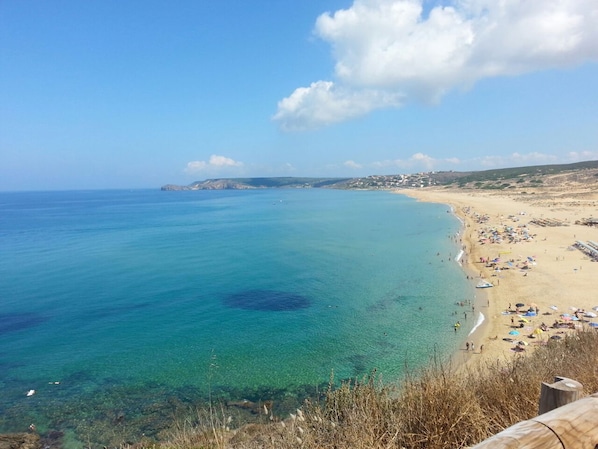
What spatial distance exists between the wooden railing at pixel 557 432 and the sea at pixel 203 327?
3791 mm

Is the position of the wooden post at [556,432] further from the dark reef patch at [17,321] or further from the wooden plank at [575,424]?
the dark reef patch at [17,321]

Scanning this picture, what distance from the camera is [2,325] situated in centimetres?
2428

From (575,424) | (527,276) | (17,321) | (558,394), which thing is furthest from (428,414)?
(527,276)

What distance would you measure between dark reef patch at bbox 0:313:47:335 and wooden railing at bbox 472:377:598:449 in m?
29.7

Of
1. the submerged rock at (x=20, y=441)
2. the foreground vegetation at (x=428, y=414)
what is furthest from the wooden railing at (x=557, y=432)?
the submerged rock at (x=20, y=441)

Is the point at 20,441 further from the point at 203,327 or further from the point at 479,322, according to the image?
the point at 479,322

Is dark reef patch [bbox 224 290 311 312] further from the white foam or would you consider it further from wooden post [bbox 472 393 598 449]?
wooden post [bbox 472 393 598 449]

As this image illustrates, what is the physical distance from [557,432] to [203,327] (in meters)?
23.2

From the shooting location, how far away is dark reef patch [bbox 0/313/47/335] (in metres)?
23.8

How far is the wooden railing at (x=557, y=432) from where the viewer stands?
2006 mm

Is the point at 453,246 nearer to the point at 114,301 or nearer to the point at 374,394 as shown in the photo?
the point at 114,301

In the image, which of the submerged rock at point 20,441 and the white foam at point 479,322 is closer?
the submerged rock at point 20,441

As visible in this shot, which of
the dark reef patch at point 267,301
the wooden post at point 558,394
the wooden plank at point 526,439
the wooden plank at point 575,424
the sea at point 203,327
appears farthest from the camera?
the dark reef patch at point 267,301

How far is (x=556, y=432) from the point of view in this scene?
209cm
